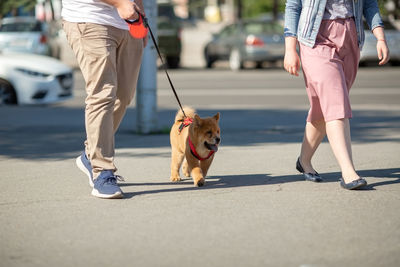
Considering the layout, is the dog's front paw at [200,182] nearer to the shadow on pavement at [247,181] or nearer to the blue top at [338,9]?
the shadow on pavement at [247,181]

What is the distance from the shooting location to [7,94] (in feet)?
40.2

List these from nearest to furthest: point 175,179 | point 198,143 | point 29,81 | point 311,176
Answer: point 198,143, point 311,176, point 175,179, point 29,81

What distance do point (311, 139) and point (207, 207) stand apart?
4.59 feet

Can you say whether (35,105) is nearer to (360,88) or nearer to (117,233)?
(360,88)

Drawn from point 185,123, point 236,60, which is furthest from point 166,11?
point 185,123

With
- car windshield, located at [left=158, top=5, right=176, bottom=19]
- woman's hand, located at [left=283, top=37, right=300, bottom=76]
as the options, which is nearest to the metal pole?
woman's hand, located at [left=283, top=37, right=300, bottom=76]

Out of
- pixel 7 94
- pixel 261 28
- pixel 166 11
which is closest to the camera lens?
pixel 7 94

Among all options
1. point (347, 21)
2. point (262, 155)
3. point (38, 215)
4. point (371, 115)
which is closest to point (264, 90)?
point (371, 115)

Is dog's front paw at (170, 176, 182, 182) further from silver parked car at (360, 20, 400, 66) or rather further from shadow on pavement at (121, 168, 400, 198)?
silver parked car at (360, 20, 400, 66)

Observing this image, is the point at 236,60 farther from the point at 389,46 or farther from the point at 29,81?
the point at 29,81

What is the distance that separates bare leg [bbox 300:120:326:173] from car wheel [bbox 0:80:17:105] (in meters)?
7.41

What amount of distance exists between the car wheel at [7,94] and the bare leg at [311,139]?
7405 mm

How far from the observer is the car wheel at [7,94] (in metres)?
12.2

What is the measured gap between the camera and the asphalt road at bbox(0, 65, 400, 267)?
3.89 m
